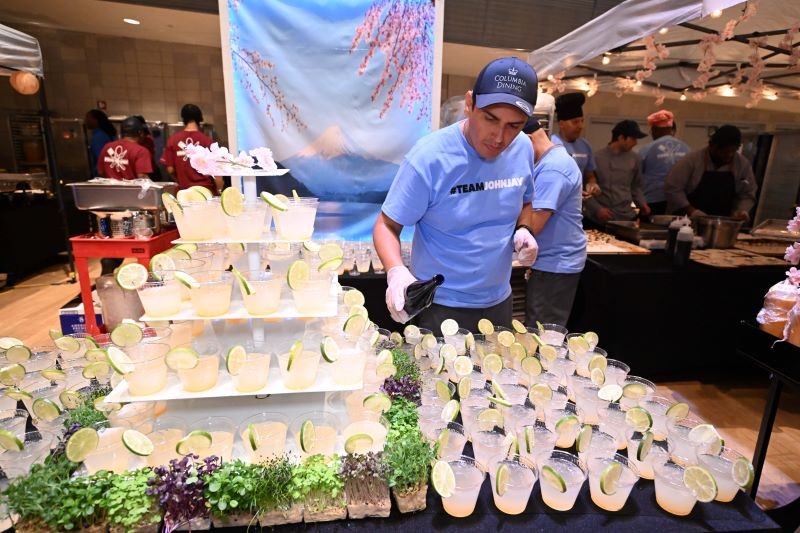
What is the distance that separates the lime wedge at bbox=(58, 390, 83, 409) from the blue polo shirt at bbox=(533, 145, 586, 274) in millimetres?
2359

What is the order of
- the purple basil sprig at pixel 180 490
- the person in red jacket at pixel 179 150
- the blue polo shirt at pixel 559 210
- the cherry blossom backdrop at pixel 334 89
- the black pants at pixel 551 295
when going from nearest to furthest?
the purple basil sprig at pixel 180 490, the blue polo shirt at pixel 559 210, the black pants at pixel 551 295, the cherry blossom backdrop at pixel 334 89, the person in red jacket at pixel 179 150

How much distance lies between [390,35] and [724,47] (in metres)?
3.48

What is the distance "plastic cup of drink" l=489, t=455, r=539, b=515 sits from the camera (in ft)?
4.06

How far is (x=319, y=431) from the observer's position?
4.42 feet

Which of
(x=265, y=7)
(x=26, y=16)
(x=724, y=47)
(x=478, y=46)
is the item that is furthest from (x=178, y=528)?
(x=26, y=16)

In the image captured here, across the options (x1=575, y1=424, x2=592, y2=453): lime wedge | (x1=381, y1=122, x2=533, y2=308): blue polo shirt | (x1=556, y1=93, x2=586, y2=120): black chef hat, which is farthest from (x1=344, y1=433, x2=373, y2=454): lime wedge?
(x1=556, y1=93, x2=586, y2=120): black chef hat

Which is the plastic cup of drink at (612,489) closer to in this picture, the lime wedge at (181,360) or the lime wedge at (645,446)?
the lime wedge at (645,446)

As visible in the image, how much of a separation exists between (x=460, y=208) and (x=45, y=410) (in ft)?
5.47

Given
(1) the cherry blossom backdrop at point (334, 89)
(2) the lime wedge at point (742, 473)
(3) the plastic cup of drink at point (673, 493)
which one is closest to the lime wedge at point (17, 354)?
(1) the cherry blossom backdrop at point (334, 89)

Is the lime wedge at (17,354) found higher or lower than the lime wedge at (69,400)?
higher

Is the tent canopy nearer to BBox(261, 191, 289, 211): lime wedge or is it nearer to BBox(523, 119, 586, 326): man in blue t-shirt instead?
BBox(261, 191, 289, 211): lime wedge

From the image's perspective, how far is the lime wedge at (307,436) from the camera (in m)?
1.26

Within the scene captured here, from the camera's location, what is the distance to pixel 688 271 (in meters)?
3.41

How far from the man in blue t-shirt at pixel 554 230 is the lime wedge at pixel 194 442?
193cm
